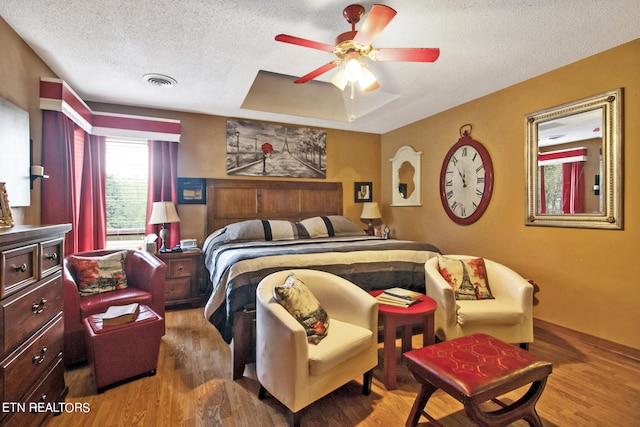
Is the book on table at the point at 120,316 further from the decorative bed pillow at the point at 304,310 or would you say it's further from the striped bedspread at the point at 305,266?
the decorative bed pillow at the point at 304,310

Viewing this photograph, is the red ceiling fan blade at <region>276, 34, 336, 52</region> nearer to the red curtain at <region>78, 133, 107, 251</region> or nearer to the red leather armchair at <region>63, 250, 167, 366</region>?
the red leather armchair at <region>63, 250, 167, 366</region>

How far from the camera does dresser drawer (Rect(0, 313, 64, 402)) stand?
1286 mm

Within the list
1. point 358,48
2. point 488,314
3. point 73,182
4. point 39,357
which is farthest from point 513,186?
point 73,182

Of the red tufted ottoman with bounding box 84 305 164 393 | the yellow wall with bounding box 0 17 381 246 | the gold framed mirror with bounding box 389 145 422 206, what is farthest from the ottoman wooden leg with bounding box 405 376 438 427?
the gold framed mirror with bounding box 389 145 422 206

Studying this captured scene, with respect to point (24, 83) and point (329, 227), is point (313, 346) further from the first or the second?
point (24, 83)

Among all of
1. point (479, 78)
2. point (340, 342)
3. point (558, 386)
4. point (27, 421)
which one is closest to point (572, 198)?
point (479, 78)

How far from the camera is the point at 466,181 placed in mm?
3920

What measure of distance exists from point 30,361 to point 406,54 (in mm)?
2774

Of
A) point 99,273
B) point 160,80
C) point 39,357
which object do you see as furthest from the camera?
point 160,80

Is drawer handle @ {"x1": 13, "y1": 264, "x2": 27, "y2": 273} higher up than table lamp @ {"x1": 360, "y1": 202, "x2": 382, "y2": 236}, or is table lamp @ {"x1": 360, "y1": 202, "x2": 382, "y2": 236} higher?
table lamp @ {"x1": 360, "y1": 202, "x2": 382, "y2": 236}

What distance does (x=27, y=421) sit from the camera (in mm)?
1443

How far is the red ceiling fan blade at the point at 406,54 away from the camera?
2044 millimetres

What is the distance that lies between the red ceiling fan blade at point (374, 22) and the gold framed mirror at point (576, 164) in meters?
2.23

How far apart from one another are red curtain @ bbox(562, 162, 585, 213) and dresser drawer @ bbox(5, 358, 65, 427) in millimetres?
4140
